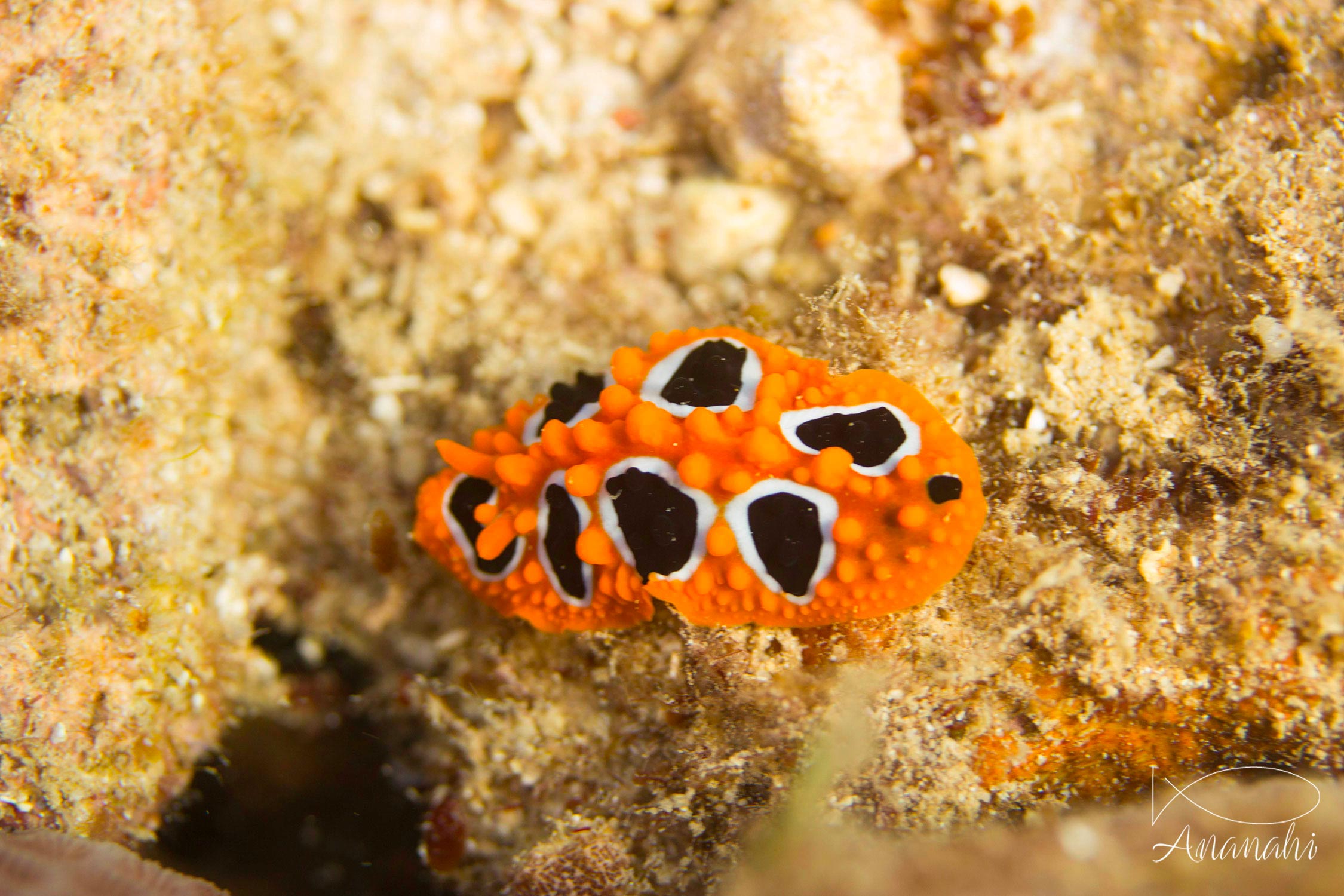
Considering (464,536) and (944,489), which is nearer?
(944,489)

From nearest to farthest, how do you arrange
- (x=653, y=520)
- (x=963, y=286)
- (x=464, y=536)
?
(x=653, y=520), (x=464, y=536), (x=963, y=286)

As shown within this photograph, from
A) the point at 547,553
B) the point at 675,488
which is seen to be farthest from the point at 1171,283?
the point at 547,553

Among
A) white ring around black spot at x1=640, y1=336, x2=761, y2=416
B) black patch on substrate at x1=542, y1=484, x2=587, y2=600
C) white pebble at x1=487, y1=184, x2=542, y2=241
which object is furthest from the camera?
white pebble at x1=487, y1=184, x2=542, y2=241

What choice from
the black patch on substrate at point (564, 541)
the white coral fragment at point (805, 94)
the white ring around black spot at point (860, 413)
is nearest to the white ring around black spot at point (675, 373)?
the white ring around black spot at point (860, 413)

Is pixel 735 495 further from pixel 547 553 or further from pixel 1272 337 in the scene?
pixel 1272 337

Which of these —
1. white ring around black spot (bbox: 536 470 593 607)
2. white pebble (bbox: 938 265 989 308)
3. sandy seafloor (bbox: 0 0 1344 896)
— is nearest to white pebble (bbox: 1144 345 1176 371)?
sandy seafloor (bbox: 0 0 1344 896)

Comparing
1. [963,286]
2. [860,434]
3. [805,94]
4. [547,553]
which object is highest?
[805,94]

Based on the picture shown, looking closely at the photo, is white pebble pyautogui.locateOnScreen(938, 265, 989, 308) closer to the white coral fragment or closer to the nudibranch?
the white coral fragment
